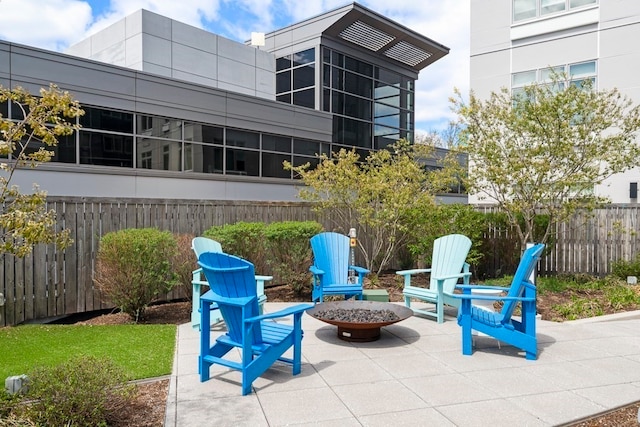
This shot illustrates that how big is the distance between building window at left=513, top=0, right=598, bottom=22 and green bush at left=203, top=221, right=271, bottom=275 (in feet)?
35.7

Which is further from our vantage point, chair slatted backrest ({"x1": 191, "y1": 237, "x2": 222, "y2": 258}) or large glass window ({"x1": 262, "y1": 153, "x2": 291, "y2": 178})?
large glass window ({"x1": 262, "y1": 153, "x2": 291, "y2": 178})

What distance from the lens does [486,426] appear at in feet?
10.8

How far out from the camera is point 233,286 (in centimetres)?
406

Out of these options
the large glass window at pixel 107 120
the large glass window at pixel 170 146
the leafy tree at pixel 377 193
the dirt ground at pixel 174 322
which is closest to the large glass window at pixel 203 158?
the large glass window at pixel 170 146

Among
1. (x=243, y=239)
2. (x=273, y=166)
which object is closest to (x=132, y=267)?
(x=243, y=239)

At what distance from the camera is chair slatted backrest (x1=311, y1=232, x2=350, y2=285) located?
24.7 ft

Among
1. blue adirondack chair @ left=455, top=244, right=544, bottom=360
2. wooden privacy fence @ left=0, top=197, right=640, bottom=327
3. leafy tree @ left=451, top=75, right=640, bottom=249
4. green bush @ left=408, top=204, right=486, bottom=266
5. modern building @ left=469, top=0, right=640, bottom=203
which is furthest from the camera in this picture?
modern building @ left=469, top=0, right=640, bottom=203

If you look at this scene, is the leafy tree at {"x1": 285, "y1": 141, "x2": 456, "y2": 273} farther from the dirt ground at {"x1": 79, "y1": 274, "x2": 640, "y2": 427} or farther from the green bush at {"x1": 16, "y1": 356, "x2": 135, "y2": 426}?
the green bush at {"x1": 16, "y1": 356, "x2": 135, "y2": 426}

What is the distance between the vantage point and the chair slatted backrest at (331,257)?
7520 mm

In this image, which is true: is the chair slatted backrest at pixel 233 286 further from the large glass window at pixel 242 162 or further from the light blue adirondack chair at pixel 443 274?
the large glass window at pixel 242 162

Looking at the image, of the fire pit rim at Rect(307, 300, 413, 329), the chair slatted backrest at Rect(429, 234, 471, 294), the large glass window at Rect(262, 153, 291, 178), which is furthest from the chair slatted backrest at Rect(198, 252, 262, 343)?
the large glass window at Rect(262, 153, 291, 178)

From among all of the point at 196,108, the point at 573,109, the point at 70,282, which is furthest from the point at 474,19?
the point at 70,282

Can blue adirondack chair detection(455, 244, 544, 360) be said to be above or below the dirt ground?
above

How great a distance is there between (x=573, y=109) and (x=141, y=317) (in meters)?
7.48
